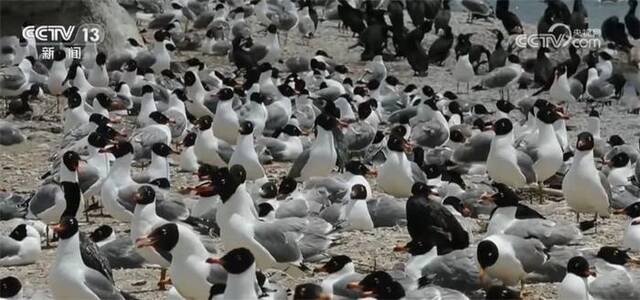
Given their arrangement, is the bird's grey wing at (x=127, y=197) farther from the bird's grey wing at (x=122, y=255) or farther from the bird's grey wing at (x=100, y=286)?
the bird's grey wing at (x=100, y=286)

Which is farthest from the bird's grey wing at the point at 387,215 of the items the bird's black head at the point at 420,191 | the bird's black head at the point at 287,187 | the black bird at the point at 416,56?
the black bird at the point at 416,56

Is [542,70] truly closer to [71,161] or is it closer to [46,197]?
[71,161]

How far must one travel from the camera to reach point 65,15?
2050cm

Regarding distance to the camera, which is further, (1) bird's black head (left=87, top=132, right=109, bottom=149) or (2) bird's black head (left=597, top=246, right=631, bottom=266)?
(1) bird's black head (left=87, top=132, right=109, bottom=149)

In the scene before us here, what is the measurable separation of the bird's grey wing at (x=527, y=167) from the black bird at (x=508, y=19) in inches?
599

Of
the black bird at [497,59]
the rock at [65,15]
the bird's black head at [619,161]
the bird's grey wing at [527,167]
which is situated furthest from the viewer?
the black bird at [497,59]

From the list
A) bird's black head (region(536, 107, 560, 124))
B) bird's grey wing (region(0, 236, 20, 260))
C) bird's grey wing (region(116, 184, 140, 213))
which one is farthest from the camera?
bird's black head (region(536, 107, 560, 124))

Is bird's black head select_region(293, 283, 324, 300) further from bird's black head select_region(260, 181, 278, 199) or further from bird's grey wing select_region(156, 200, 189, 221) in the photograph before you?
bird's black head select_region(260, 181, 278, 199)

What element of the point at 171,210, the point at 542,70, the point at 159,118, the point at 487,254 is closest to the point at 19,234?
the point at 171,210

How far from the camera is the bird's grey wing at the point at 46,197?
10953mm

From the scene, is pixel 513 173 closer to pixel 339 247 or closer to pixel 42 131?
pixel 339 247

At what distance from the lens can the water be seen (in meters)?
35.7

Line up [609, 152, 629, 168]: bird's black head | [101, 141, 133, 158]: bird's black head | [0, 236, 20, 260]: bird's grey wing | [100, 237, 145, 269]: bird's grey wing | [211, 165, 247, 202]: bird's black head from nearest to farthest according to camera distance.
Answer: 1. [211, 165, 247, 202]: bird's black head
2. [100, 237, 145, 269]: bird's grey wing
3. [0, 236, 20, 260]: bird's grey wing
4. [101, 141, 133, 158]: bird's black head
5. [609, 152, 629, 168]: bird's black head

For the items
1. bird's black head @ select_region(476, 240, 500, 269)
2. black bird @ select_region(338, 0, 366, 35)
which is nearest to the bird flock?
bird's black head @ select_region(476, 240, 500, 269)
